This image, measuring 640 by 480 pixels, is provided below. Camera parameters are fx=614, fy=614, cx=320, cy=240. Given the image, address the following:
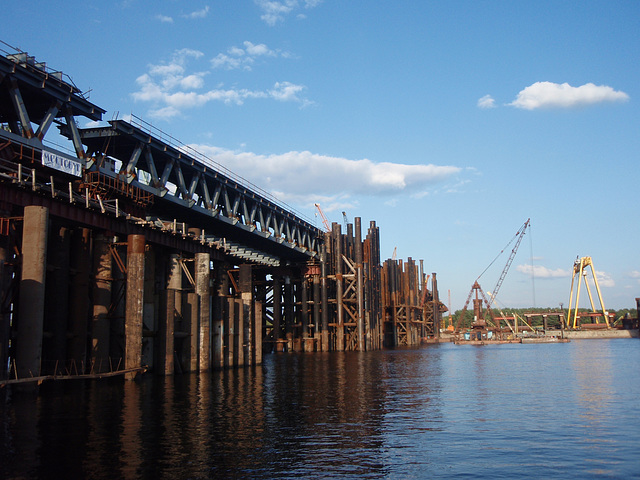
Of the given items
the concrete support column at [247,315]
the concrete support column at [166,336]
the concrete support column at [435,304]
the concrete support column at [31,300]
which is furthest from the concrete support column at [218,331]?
the concrete support column at [435,304]

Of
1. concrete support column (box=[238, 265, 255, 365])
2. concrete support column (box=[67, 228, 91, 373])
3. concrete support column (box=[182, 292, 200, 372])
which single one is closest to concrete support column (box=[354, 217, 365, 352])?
concrete support column (box=[238, 265, 255, 365])

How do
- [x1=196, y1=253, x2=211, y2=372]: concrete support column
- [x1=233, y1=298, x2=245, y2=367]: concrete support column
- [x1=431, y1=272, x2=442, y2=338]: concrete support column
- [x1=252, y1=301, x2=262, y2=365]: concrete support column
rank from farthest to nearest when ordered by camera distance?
1. [x1=431, y1=272, x2=442, y2=338]: concrete support column
2. [x1=252, y1=301, x2=262, y2=365]: concrete support column
3. [x1=233, y1=298, x2=245, y2=367]: concrete support column
4. [x1=196, y1=253, x2=211, y2=372]: concrete support column

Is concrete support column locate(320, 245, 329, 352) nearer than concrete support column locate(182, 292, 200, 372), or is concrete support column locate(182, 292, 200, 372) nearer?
concrete support column locate(182, 292, 200, 372)

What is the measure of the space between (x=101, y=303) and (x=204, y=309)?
10014 millimetres

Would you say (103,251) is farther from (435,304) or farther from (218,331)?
(435,304)

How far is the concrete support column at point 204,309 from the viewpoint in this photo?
154 ft

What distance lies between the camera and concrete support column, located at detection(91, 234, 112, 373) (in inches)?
1506

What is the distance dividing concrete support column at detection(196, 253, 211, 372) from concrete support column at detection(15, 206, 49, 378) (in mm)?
17423

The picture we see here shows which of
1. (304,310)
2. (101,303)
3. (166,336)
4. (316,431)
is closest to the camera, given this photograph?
(316,431)

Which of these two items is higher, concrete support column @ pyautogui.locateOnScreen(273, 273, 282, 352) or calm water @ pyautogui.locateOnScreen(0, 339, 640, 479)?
concrete support column @ pyautogui.locateOnScreen(273, 273, 282, 352)

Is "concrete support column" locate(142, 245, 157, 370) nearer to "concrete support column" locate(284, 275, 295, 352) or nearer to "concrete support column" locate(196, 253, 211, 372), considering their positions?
"concrete support column" locate(196, 253, 211, 372)

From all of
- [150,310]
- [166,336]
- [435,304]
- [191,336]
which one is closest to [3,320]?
[166,336]

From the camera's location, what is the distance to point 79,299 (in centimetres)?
3769

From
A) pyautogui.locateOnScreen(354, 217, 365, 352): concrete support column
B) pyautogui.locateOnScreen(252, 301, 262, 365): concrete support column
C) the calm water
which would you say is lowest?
the calm water
